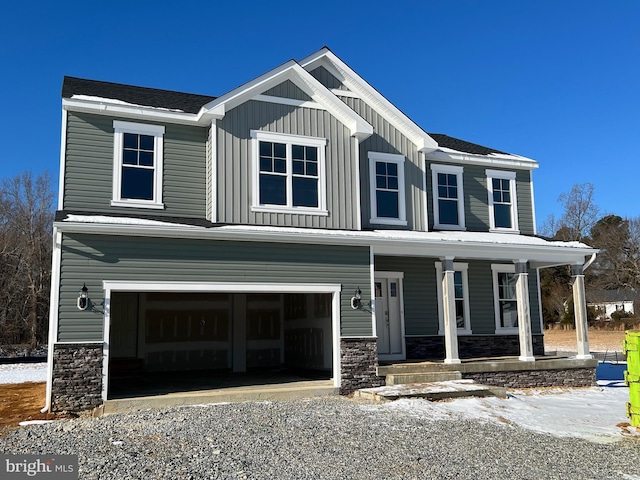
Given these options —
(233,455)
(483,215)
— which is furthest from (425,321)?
(233,455)

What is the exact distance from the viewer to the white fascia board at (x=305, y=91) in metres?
12.8

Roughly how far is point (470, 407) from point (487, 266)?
256 inches

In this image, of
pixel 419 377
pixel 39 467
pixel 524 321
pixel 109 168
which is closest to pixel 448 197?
pixel 524 321

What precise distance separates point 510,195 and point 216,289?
9.86m

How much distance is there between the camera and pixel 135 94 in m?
14.3

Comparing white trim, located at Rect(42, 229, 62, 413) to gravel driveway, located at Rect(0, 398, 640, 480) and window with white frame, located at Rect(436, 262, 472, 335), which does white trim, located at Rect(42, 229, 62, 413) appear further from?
window with white frame, located at Rect(436, 262, 472, 335)

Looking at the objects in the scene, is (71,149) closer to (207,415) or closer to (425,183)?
(207,415)

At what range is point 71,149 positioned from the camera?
12141 mm

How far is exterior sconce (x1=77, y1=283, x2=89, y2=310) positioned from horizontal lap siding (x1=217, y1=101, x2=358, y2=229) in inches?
122

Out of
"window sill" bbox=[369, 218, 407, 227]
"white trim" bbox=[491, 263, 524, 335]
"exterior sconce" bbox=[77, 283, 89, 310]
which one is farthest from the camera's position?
"white trim" bbox=[491, 263, 524, 335]

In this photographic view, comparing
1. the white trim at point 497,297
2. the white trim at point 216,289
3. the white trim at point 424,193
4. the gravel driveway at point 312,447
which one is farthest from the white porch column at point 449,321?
the gravel driveway at point 312,447

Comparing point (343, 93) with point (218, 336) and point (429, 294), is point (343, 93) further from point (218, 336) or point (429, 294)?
point (218, 336)

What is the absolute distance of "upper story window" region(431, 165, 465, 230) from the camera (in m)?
15.9

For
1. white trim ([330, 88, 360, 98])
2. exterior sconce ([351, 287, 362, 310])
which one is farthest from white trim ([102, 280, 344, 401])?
white trim ([330, 88, 360, 98])
